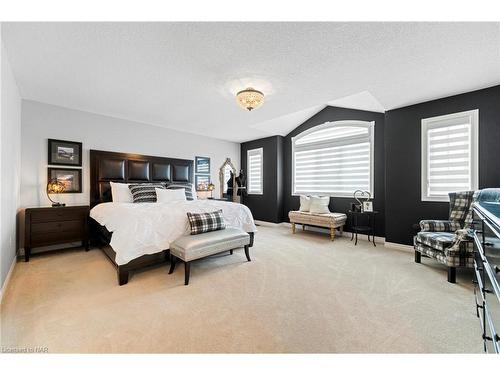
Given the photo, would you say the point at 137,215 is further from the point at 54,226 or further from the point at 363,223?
the point at 363,223

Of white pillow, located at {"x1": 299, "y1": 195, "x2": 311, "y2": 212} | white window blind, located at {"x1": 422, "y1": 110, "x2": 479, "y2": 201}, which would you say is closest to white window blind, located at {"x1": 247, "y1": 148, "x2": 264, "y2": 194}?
white pillow, located at {"x1": 299, "y1": 195, "x2": 311, "y2": 212}

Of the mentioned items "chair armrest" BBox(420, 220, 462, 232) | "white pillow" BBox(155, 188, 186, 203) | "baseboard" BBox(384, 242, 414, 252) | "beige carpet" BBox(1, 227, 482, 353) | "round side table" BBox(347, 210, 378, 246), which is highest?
"white pillow" BBox(155, 188, 186, 203)

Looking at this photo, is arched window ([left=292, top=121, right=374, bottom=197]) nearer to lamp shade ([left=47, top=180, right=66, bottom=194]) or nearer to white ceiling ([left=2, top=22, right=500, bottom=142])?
white ceiling ([left=2, top=22, right=500, bottom=142])

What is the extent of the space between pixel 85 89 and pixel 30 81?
0.62 metres

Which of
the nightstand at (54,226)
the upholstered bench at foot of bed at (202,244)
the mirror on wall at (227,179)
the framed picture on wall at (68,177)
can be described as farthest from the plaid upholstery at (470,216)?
the framed picture on wall at (68,177)

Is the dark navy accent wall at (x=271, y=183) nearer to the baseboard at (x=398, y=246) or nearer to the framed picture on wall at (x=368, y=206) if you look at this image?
the framed picture on wall at (x=368, y=206)

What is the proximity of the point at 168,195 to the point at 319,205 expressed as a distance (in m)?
3.40

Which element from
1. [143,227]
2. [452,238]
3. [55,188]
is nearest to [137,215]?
[143,227]

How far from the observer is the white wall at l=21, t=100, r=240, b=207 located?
353cm

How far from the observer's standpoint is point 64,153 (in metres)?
3.82

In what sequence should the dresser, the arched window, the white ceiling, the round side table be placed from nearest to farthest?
1. the dresser
2. the white ceiling
3. the round side table
4. the arched window

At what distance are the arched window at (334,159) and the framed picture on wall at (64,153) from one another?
497cm

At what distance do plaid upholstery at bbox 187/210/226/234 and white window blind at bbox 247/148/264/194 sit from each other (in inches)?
140

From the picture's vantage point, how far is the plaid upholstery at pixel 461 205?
9.77 ft
